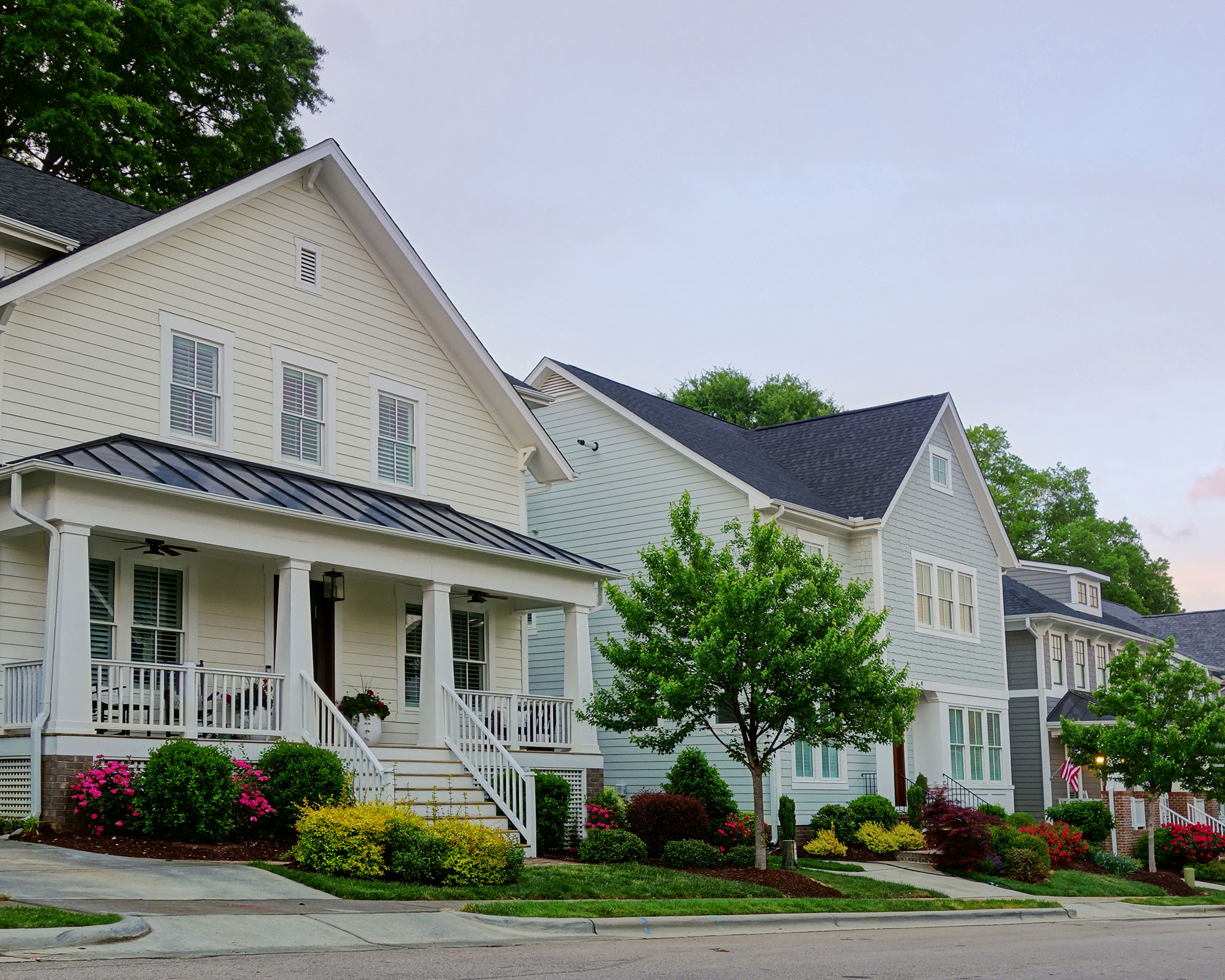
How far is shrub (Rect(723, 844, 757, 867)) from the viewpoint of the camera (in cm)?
1983

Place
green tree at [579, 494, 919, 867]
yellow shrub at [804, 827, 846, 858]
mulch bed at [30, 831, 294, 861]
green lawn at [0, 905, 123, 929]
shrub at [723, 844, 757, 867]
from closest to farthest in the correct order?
1. green lawn at [0, 905, 123, 929]
2. mulch bed at [30, 831, 294, 861]
3. green tree at [579, 494, 919, 867]
4. shrub at [723, 844, 757, 867]
5. yellow shrub at [804, 827, 846, 858]

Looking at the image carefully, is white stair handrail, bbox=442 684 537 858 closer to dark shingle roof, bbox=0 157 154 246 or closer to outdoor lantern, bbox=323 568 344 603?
outdoor lantern, bbox=323 568 344 603

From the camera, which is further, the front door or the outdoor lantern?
the front door

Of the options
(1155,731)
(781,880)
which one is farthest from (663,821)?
(1155,731)

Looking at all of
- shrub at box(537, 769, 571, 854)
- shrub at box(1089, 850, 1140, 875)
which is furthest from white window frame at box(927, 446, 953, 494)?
shrub at box(537, 769, 571, 854)

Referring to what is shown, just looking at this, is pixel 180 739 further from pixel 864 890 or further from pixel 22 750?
pixel 864 890

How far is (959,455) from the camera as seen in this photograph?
3412cm

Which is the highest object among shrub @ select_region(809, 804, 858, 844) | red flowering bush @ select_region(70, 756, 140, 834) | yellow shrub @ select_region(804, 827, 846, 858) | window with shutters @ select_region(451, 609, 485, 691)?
window with shutters @ select_region(451, 609, 485, 691)

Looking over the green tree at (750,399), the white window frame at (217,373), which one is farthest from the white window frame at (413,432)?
the green tree at (750,399)

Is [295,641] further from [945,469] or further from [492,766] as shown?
[945,469]

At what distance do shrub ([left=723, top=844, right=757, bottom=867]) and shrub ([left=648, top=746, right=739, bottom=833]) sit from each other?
129 inches

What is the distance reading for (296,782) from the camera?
1606 cm

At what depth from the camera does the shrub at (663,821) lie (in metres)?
20.6

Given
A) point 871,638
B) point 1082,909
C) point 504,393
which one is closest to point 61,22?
point 504,393
